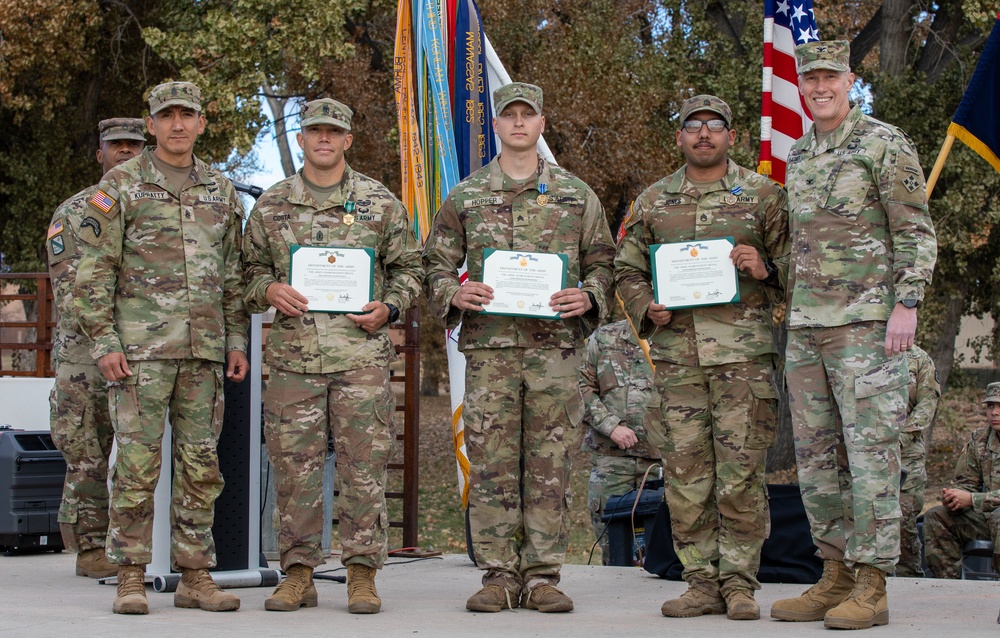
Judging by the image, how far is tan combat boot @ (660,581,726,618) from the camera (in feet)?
18.2

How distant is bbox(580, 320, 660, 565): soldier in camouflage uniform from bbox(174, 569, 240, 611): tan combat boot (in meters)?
2.80

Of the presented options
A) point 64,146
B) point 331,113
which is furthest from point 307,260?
point 64,146

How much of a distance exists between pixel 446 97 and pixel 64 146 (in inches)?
451

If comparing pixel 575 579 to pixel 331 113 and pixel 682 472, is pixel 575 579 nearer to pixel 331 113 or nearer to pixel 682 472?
pixel 682 472

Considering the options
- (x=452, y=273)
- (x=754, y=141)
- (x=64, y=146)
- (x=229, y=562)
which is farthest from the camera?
(x=64, y=146)

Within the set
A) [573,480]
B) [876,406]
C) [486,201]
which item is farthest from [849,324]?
[573,480]

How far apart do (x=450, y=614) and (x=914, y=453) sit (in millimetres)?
4356

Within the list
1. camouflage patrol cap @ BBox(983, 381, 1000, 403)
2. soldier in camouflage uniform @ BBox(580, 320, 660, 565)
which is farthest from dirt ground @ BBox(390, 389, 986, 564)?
camouflage patrol cap @ BBox(983, 381, 1000, 403)

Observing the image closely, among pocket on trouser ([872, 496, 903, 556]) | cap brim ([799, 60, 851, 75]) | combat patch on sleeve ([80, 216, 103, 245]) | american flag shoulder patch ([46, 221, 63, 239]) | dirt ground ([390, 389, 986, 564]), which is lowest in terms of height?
dirt ground ([390, 389, 986, 564])

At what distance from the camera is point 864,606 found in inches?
202

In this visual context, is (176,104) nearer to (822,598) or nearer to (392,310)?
(392,310)

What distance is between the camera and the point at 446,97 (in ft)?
25.9

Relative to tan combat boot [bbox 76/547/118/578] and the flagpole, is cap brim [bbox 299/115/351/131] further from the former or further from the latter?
the flagpole

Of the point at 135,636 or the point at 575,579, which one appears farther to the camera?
the point at 575,579
